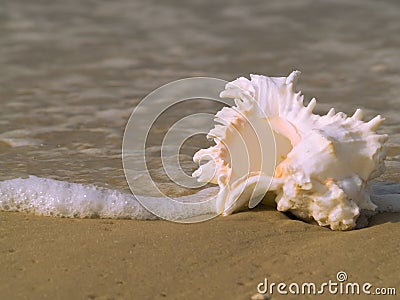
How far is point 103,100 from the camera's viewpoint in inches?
206

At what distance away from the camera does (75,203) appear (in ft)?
9.33

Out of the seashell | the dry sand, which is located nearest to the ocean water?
the dry sand

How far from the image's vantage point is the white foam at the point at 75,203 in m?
2.82

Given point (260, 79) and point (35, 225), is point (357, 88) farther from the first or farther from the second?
point (35, 225)

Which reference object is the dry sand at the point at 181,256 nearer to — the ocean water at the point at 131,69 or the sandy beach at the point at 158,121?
the sandy beach at the point at 158,121

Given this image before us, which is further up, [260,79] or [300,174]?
[260,79]

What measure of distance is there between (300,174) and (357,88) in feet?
10.3

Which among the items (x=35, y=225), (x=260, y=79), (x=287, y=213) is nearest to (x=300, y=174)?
(x=287, y=213)

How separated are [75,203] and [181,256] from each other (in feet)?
2.56

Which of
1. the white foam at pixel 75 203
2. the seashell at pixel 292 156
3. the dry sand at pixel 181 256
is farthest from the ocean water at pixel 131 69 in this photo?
the seashell at pixel 292 156

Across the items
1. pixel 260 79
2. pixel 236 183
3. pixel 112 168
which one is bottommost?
pixel 112 168

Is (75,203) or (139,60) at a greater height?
(139,60)

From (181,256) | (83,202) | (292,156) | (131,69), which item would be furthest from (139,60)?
(181,256)

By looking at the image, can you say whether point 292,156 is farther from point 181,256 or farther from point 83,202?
point 83,202
